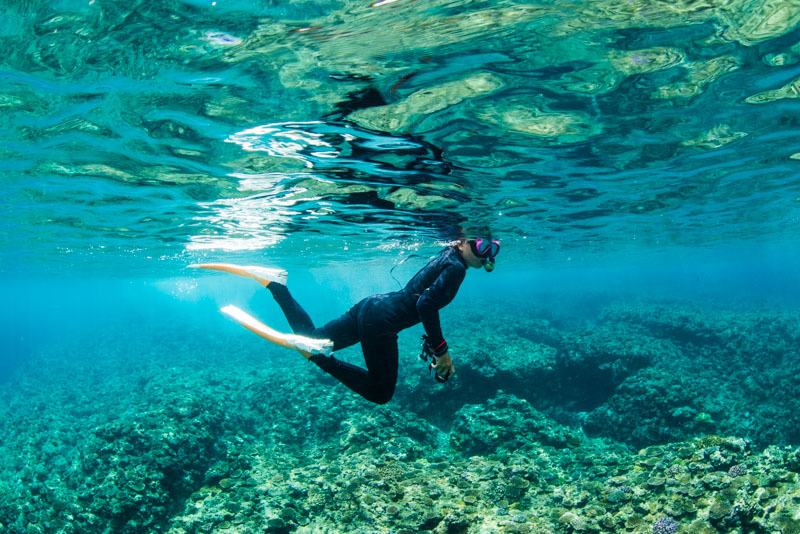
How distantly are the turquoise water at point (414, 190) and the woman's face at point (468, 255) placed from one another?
2995 mm

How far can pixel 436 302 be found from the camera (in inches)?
219

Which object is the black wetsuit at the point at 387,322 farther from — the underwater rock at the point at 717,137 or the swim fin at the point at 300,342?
the underwater rock at the point at 717,137

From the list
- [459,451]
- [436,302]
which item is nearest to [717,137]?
[436,302]

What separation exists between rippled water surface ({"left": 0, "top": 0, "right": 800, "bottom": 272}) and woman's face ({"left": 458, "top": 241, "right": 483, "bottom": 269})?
2985mm

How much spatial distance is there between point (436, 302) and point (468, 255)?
1397 mm

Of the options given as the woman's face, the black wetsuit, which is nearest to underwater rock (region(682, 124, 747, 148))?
the woman's face

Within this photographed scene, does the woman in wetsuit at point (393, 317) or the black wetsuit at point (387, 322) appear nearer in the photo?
the woman in wetsuit at point (393, 317)

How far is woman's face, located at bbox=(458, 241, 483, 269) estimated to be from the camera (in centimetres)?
648

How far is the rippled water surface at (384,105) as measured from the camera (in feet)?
18.0

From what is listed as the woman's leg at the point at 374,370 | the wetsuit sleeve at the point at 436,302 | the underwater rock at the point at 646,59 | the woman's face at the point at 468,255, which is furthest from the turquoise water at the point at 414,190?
the wetsuit sleeve at the point at 436,302

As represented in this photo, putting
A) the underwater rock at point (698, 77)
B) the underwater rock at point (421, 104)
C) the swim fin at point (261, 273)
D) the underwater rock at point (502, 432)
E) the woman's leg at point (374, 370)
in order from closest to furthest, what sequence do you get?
1. the woman's leg at point (374, 370)
2. the underwater rock at point (698, 77)
3. the underwater rock at point (421, 104)
4. the swim fin at point (261, 273)
5. the underwater rock at point (502, 432)

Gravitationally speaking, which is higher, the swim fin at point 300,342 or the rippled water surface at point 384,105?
the rippled water surface at point 384,105

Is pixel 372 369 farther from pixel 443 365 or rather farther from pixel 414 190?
pixel 414 190

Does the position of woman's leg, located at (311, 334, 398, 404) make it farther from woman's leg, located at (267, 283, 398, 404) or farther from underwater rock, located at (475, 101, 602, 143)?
underwater rock, located at (475, 101, 602, 143)
